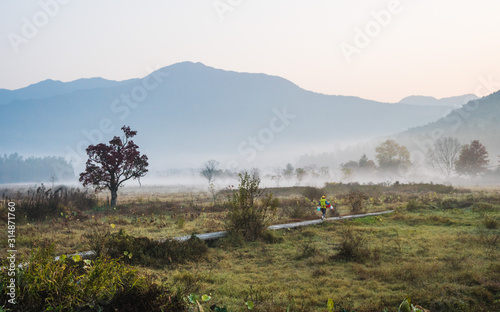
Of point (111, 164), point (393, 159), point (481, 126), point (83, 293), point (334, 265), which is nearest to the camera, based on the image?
point (83, 293)

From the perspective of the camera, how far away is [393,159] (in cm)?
10600

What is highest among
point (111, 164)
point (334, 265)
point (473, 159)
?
point (473, 159)

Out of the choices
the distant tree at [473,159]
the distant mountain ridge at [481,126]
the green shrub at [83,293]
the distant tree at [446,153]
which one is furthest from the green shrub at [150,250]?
the distant mountain ridge at [481,126]

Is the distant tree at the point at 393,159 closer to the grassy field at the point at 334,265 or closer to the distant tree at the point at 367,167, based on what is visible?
the distant tree at the point at 367,167

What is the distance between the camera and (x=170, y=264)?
11.1 metres

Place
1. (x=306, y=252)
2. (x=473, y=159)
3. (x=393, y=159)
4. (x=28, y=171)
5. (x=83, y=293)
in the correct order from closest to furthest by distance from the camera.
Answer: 1. (x=83, y=293)
2. (x=306, y=252)
3. (x=473, y=159)
4. (x=393, y=159)
5. (x=28, y=171)

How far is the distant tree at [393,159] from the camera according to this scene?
344 ft

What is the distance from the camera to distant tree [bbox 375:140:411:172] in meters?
105

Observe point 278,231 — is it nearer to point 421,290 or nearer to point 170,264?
point 170,264

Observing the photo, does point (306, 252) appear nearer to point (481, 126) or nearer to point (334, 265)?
point (334, 265)

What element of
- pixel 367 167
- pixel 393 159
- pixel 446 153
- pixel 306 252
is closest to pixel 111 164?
pixel 306 252

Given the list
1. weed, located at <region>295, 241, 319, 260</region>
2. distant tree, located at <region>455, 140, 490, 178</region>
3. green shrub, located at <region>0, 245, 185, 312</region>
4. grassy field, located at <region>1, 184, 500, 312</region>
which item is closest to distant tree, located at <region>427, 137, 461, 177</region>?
distant tree, located at <region>455, 140, 490, 178</region>

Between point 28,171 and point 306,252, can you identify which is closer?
point 306,252

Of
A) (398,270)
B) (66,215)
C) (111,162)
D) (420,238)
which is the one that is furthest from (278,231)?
(111,162)
